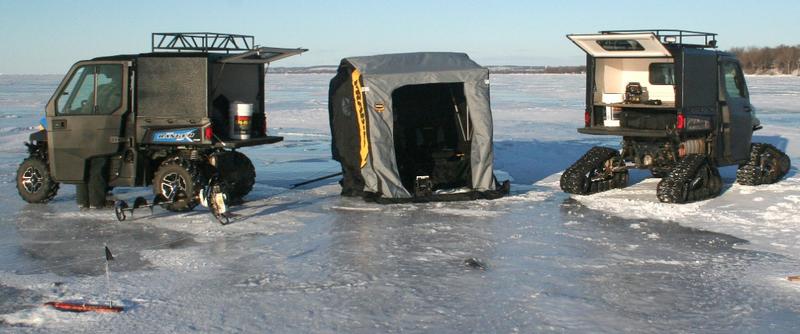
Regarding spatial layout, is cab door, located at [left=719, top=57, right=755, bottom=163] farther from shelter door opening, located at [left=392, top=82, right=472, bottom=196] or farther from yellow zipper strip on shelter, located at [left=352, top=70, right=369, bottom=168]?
yellow zipper strip on shelter, located at [left=352, top=70, right=369, bottom=168]

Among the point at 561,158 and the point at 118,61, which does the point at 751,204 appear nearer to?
the point at 561,158

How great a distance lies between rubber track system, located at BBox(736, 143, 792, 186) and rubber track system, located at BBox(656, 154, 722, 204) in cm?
124

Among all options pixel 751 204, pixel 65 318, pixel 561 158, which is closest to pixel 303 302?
pixel 65 318

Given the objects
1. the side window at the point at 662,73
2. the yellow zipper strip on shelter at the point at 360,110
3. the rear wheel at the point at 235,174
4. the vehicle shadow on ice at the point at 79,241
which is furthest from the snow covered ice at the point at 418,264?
the side window at the point at 662,73

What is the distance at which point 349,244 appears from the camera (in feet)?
31.2

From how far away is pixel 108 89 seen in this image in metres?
11.8

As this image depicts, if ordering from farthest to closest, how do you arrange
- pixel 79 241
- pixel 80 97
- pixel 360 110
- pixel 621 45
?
1. pixel 621 45
2. pixel 360 110
3. pixel 80 97
4. pixel 79 241

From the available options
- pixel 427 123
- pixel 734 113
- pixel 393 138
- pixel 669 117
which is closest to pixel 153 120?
pixel 393 138

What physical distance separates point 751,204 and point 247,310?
763cm

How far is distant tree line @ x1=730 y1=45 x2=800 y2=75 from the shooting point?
10369cm

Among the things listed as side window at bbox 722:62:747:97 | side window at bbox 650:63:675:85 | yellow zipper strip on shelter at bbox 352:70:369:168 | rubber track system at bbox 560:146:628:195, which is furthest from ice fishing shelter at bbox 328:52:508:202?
side window at bbox 722:62:747:97

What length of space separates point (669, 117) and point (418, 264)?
628cm

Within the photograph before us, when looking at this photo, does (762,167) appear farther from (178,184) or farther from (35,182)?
(35,182)

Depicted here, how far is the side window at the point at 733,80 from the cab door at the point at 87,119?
8.18m
